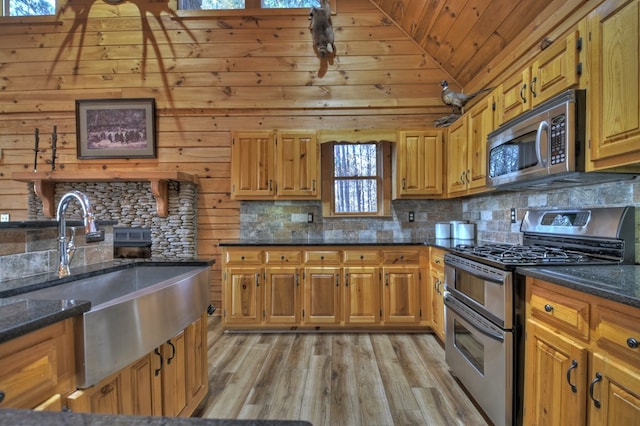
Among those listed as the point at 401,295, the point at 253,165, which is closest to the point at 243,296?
the point at 253,165

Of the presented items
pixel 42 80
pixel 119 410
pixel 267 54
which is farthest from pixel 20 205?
pixel 119 410

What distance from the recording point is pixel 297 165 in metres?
3.55

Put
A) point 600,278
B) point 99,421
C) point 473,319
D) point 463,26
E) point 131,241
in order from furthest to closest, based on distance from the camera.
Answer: point 131,241 → point 463,26 → point 473,319 → point 600,278 → point 99,421

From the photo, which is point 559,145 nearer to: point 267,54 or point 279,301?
point 279,301

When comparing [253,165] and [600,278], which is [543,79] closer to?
[600,278]

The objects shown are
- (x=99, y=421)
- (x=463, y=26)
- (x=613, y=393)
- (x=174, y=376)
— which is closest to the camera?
(x=99, y=421)

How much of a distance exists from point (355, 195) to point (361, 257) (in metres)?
0.94

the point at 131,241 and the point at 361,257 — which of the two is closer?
the point at 361,257

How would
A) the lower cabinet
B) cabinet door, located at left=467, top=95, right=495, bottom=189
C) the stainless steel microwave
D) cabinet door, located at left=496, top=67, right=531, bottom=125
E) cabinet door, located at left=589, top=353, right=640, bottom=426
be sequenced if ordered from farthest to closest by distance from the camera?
cabinet door, located at left=467, top=95, right=495, bottom=189 < cabinet door, located at left=496, top=67, right=531, bottom=125 < the stainless steel microwave < the lower cabinet < cabinet door, located at left=589, top=353, right=640, bottom=426

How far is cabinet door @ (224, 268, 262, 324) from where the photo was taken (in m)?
3.20

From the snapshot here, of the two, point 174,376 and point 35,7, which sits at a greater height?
point 35,7

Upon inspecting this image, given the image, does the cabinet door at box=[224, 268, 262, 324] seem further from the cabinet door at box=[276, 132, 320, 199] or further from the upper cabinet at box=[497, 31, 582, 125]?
the upper cabinet at box=[497, 31, 582, 125]

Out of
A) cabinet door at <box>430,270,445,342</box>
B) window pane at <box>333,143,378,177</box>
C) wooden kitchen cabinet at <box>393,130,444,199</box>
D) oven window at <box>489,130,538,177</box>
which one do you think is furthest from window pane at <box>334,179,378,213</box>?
oven window at <box>489,130,538,177</box>

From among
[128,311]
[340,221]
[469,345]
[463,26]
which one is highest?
[463,26]
